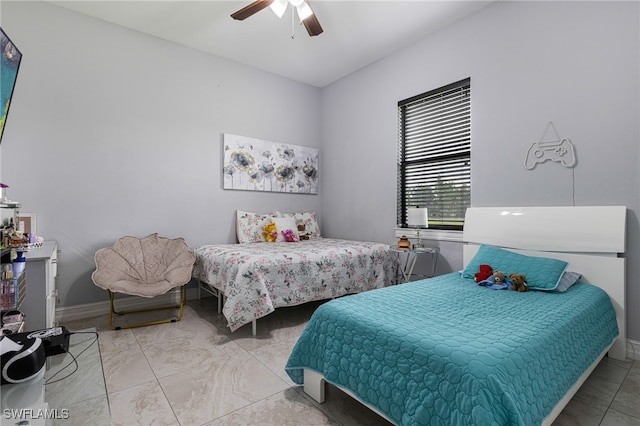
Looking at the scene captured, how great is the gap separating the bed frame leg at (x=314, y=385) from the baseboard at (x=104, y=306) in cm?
227

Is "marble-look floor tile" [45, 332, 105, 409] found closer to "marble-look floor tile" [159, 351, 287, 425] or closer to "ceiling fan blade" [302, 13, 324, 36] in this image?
"marble-look floor tile" [159, 351, 287, 425]

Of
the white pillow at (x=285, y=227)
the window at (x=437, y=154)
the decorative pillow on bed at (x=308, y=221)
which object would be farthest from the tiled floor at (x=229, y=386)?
the decorative pillow on bed at (x=308, y=221)

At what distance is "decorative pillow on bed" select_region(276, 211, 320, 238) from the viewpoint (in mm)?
4281

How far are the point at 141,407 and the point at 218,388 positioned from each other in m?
0.38

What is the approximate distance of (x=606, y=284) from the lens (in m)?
2.16

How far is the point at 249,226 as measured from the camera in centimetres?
387

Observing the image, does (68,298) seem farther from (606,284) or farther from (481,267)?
(606,284)

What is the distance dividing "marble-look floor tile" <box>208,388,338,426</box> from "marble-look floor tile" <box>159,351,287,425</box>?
2.0 inches

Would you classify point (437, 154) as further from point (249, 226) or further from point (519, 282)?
point (249, 226)

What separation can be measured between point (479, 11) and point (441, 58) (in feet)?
1.56

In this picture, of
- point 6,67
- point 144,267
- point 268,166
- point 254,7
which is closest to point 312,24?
point 254,7

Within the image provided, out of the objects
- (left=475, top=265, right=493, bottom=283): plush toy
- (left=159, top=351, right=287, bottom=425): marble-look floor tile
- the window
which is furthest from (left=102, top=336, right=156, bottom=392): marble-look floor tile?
the window

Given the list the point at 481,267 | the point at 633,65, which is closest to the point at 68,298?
the point at 481,267

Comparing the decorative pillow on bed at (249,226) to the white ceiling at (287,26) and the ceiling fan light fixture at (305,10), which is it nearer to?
the white ceiling at (287,26)
